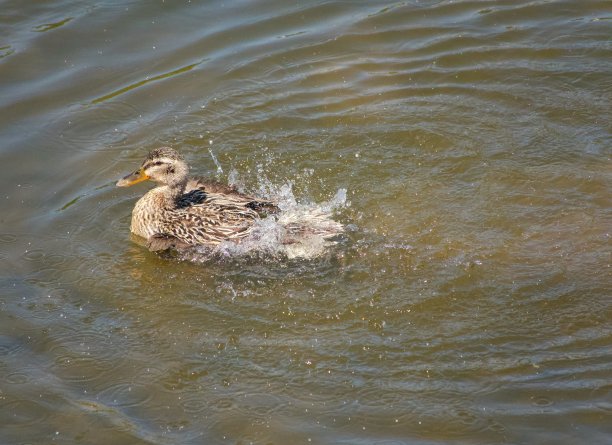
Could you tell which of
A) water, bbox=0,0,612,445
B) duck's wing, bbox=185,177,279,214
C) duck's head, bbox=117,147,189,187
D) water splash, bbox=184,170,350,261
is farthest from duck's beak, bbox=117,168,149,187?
water splash, bbox=184,170,350,261

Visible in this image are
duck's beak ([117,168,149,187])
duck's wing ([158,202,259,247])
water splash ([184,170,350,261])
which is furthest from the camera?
duck's beak ([117,168,149,187])

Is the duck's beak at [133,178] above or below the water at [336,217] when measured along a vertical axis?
above

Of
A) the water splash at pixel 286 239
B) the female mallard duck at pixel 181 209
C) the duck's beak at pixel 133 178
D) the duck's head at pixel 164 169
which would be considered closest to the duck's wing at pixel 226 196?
the female mallard duck at pixel 181 209

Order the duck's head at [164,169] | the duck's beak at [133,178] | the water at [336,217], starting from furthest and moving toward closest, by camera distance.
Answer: the duck's beak at [133,178] < the duck's head at [164,169] < the water at [336,217]

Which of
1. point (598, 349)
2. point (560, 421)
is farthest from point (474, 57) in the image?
point (560, 421)

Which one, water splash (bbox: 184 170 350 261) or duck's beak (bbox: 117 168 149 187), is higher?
duck's beak (bbox: 117 168 149 187)

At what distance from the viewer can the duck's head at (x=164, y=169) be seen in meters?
8.21

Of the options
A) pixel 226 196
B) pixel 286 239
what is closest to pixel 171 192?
pixel 226 196

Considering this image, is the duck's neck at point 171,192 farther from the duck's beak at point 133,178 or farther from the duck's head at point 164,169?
the duck's beak at point 133,178

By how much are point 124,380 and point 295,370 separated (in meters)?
1.25

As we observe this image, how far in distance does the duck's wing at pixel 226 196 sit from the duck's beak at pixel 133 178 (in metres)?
0.52

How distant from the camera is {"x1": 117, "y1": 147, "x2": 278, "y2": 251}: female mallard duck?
8016 mm

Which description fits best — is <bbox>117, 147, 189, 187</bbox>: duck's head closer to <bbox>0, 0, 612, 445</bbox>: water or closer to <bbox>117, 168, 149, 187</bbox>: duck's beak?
<bbox>117, 168, 149, 187</bbox>: duck's beak

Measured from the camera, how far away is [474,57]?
10.7 m
